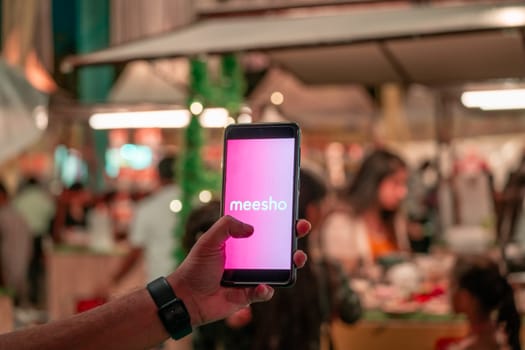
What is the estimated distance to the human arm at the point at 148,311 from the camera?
190 cm

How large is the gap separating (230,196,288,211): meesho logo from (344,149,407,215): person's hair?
14.7 ft

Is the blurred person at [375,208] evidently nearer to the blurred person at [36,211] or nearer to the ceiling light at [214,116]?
the ceiling light at [214,116]

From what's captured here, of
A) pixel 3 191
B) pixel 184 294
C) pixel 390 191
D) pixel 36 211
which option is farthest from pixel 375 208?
pixel 36 211

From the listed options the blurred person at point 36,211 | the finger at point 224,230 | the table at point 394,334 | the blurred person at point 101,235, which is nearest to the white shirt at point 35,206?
the blurred person at point 36,211

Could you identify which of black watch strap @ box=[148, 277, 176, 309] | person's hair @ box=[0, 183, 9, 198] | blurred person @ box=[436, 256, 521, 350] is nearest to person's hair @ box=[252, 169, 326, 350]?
blurred person @ box=[436, 256, 521, 350]

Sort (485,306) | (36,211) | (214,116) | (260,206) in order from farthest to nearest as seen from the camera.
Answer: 1. (36,211)
2. (214,116)
3. (485,306)
4. (260,206)

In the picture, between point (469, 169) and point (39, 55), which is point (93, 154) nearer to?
point (469, 169)

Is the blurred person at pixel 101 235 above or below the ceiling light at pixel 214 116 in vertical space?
below

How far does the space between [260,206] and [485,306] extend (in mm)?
2157

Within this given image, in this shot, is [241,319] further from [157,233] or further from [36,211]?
[36,211]

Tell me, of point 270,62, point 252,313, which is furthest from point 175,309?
point 270,62

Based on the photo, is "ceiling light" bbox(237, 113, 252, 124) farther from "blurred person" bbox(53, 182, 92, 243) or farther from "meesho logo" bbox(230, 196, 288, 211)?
"blurred person" bbox(53, 182, 92, 243)

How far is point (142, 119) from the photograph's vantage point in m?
9.07

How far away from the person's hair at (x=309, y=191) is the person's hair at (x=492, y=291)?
655 mm
